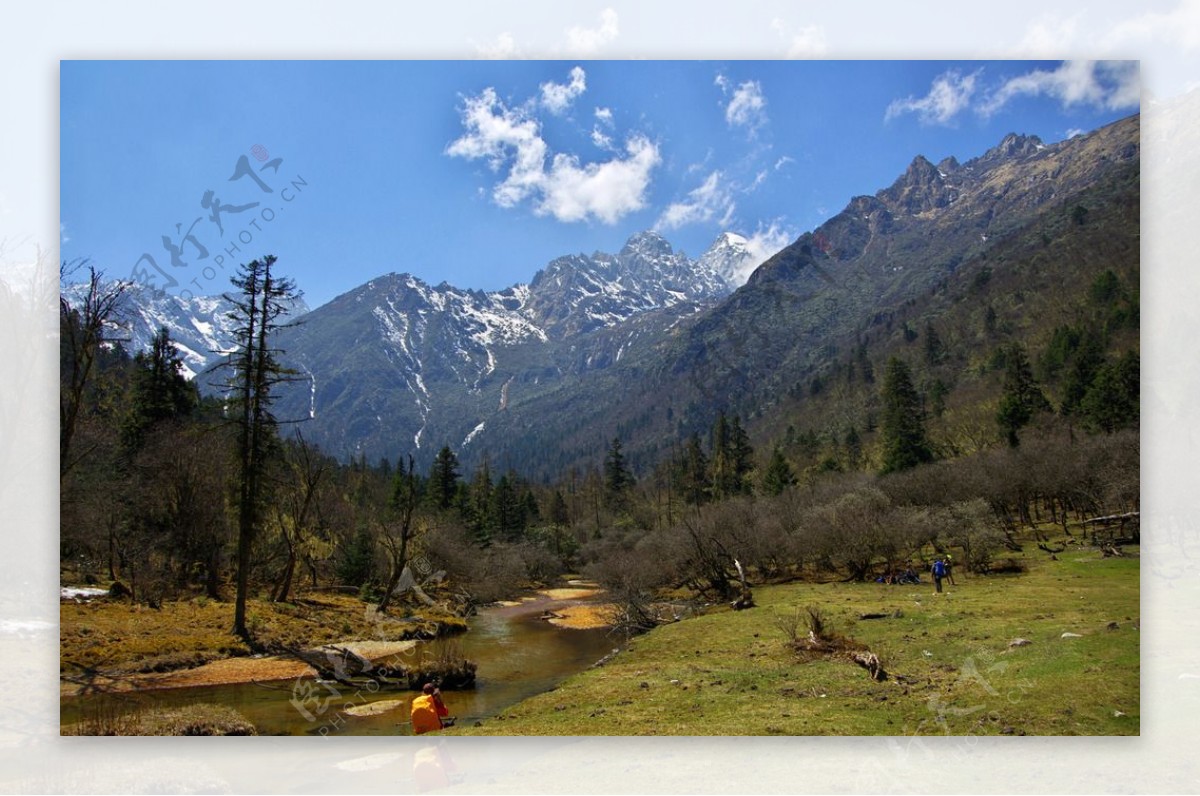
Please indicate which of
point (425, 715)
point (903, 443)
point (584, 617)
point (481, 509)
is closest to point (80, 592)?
point (425, 715)

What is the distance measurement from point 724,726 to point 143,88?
605 inches

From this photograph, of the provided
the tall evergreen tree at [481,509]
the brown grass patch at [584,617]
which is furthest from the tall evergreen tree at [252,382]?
the tall evergreen tree at [481,509]

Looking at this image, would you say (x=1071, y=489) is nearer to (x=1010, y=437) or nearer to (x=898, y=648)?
(x=1010, y=437)

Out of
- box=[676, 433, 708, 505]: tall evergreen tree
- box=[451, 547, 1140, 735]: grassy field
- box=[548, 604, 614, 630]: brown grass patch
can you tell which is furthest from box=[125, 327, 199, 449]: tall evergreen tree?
box=[676, 433, 708, 505]: tall evergreen tree

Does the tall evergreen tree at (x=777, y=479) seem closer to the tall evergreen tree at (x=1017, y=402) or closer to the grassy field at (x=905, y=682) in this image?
the tall evergreen tree at (x=1017, y=402)

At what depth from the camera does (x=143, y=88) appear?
1231cm

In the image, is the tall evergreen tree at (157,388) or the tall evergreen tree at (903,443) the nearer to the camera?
the tall evergreen tree at (157,388)

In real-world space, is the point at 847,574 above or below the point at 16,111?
below

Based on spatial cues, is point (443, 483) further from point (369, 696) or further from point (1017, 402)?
point (1017, 402)

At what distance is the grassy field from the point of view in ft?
34.9

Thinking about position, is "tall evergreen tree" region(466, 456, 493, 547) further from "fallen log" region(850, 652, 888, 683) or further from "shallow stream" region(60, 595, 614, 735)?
"fallen log" region(850, 652, 888, 683)

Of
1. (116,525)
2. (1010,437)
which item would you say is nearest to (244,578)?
(116,525)

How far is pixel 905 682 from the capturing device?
11.9 metres

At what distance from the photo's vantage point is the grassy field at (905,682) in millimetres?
10625
